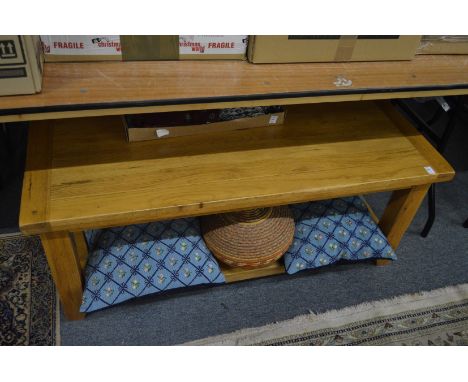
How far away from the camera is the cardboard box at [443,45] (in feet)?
4.28

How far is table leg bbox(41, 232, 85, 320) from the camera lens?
108 centimetres

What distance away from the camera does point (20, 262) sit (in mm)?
1444

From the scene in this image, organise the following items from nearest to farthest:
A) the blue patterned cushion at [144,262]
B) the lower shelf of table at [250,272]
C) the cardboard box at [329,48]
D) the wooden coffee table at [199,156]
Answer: the wooden coffee table at [199,156], the cardboard box at [329,48], the blue patterned cushion at [144,262], the lower shelf of table at [250,272]

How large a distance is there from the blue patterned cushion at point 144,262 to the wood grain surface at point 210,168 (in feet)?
0.98

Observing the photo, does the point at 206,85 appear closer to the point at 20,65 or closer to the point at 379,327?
the point at 20,65

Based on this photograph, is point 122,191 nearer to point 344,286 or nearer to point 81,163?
point 81,163

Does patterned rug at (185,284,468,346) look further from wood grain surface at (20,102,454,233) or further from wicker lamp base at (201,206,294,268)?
wood grain surface at (20,102,454,233)

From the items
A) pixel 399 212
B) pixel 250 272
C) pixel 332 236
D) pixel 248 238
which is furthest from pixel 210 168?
pixel 399 212

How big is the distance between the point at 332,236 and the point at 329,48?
2.10 ft

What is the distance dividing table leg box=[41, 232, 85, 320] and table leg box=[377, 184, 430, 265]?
1.04 metres

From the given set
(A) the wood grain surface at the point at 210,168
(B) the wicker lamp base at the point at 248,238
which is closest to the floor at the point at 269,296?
(B) the wicker lamp base at the point at 248,238

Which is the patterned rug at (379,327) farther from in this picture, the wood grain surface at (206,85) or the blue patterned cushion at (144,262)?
the wood grain surface at (206,85)

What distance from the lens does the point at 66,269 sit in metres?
1.17

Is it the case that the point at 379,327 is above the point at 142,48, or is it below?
below
